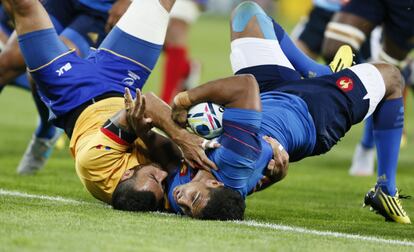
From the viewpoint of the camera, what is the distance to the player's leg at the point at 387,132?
6.09 metres

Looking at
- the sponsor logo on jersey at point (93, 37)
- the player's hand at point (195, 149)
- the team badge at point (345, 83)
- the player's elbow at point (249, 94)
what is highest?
the player's elbow at point (249, 94)

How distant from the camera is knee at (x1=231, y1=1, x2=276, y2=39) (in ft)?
21.2

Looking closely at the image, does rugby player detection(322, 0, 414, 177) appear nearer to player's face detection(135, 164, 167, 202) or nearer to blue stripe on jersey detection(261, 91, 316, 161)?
blue stripe on jersey detection(261, 91, 316, 161)

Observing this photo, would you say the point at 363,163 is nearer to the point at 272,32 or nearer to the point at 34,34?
the point at 272,32

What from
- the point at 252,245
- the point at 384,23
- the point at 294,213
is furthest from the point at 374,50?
the point at 252,245

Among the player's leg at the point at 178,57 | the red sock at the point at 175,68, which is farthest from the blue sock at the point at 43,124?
the red sock at the point at 175,68

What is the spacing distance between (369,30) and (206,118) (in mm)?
3456

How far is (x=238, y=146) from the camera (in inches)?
208

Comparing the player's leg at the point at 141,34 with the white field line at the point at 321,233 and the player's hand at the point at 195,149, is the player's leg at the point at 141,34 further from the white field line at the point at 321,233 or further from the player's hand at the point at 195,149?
the white field line at the point at 321,233

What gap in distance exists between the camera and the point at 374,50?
36.5 feet

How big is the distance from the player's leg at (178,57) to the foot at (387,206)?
23.0 feet

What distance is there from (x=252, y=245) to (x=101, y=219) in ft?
3.08

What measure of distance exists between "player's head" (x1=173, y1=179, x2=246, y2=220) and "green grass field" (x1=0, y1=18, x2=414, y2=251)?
0.28ft

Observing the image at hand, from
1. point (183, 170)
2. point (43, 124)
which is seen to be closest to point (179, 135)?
point (183, 170)
